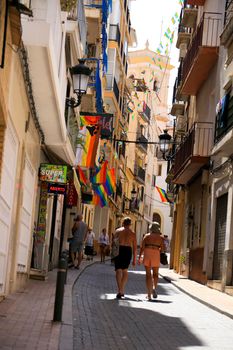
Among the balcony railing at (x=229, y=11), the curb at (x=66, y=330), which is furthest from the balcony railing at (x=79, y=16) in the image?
the curb at (x=66, y=330)

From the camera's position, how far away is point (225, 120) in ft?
71.3

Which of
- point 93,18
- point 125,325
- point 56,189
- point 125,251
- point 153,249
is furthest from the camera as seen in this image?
point 93,18

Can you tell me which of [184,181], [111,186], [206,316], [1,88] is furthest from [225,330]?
[111,186]

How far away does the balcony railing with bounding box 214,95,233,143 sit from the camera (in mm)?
20953

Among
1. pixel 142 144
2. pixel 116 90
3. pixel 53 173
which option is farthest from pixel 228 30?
pixel 142 144

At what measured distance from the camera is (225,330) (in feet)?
38.5

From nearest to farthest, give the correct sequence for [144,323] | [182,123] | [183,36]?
[144,323]
[183,36]
[182,123]

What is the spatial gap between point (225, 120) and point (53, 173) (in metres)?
5.09

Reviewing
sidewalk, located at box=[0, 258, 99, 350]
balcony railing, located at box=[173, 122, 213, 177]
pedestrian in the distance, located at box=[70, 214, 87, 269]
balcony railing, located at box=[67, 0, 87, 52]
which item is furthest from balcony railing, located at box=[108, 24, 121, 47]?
sidewalk, located at box=[0, 258, 99, 350]

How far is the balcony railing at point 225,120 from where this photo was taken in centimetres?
2095

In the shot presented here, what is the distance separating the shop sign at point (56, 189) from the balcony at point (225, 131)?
4.27 meters

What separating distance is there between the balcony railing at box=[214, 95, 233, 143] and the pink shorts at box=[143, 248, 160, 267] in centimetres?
462

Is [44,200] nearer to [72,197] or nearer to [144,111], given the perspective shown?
[72,197]

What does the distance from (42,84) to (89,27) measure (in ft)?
59.8
